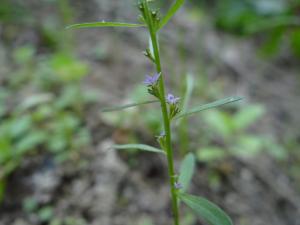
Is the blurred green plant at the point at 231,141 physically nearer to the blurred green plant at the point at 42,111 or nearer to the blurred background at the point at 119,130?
the blurred background at the point at 119,130

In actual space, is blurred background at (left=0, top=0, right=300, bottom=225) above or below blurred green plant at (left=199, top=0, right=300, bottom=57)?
below

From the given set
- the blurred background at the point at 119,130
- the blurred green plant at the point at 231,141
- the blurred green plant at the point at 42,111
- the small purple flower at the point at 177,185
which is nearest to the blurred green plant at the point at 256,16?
the blurred background at the point at 119,130

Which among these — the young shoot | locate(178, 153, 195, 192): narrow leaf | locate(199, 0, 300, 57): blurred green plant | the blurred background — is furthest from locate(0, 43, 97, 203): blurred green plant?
locate(199, 0, 300, 57): blurred green plant

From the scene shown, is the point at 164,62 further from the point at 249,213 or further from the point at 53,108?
the point at 249,213

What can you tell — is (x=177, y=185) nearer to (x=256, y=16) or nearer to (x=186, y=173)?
(x=186, y=173)

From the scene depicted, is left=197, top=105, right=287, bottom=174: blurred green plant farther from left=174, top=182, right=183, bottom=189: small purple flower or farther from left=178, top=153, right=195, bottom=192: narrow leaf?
left=174, top=182, right=183, bottom=189: small purple flower

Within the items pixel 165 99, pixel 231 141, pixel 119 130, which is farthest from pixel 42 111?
pixel 165 99
